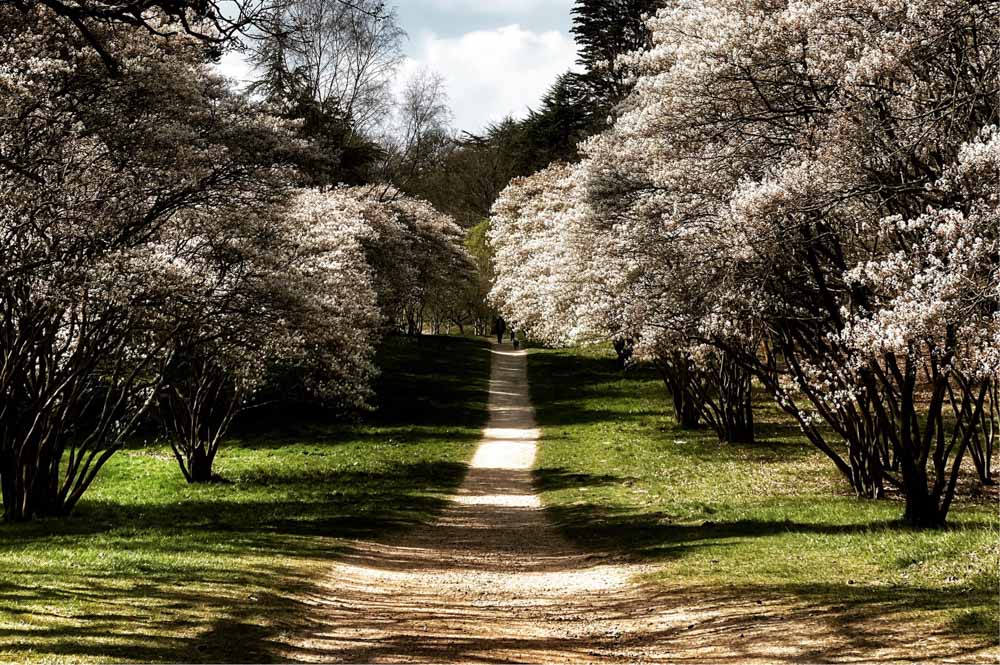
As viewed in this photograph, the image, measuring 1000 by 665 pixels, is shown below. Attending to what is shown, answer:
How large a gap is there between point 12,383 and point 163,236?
143 inches

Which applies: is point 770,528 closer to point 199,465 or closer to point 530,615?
point 530,615

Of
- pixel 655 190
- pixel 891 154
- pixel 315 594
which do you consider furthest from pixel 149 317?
pixel 891 154

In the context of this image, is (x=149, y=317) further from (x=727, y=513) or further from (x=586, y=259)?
(x=586, y=259)

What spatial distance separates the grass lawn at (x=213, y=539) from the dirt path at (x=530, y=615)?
0.74 m

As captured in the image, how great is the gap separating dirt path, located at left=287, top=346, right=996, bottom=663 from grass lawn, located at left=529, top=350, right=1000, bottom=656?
0.47 meters

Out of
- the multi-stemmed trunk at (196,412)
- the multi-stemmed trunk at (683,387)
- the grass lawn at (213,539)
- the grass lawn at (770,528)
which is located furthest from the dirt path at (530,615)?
the multi-stemmed trunk at (683,387)

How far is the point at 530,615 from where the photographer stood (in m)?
10.2

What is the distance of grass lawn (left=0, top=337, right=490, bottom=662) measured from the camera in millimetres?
8430

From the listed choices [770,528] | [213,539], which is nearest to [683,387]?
[770,528]

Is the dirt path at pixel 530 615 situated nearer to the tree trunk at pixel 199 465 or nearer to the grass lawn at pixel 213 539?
the grass lawn at pixel 213 539

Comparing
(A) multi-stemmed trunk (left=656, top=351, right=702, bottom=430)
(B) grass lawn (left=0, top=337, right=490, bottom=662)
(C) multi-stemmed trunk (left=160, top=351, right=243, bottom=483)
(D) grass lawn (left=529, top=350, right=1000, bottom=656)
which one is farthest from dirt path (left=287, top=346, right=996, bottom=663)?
(A) multi-stemmed trunk (left=656, top=351, right=702, bottom=430)

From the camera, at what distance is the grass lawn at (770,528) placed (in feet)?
31.3

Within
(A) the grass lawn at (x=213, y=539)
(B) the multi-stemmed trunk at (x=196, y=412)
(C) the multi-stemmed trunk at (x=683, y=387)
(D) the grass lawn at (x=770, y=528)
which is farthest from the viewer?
(C) the multi-stemmed trunk at (x=683, y=387)

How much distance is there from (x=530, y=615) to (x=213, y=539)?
620cm
